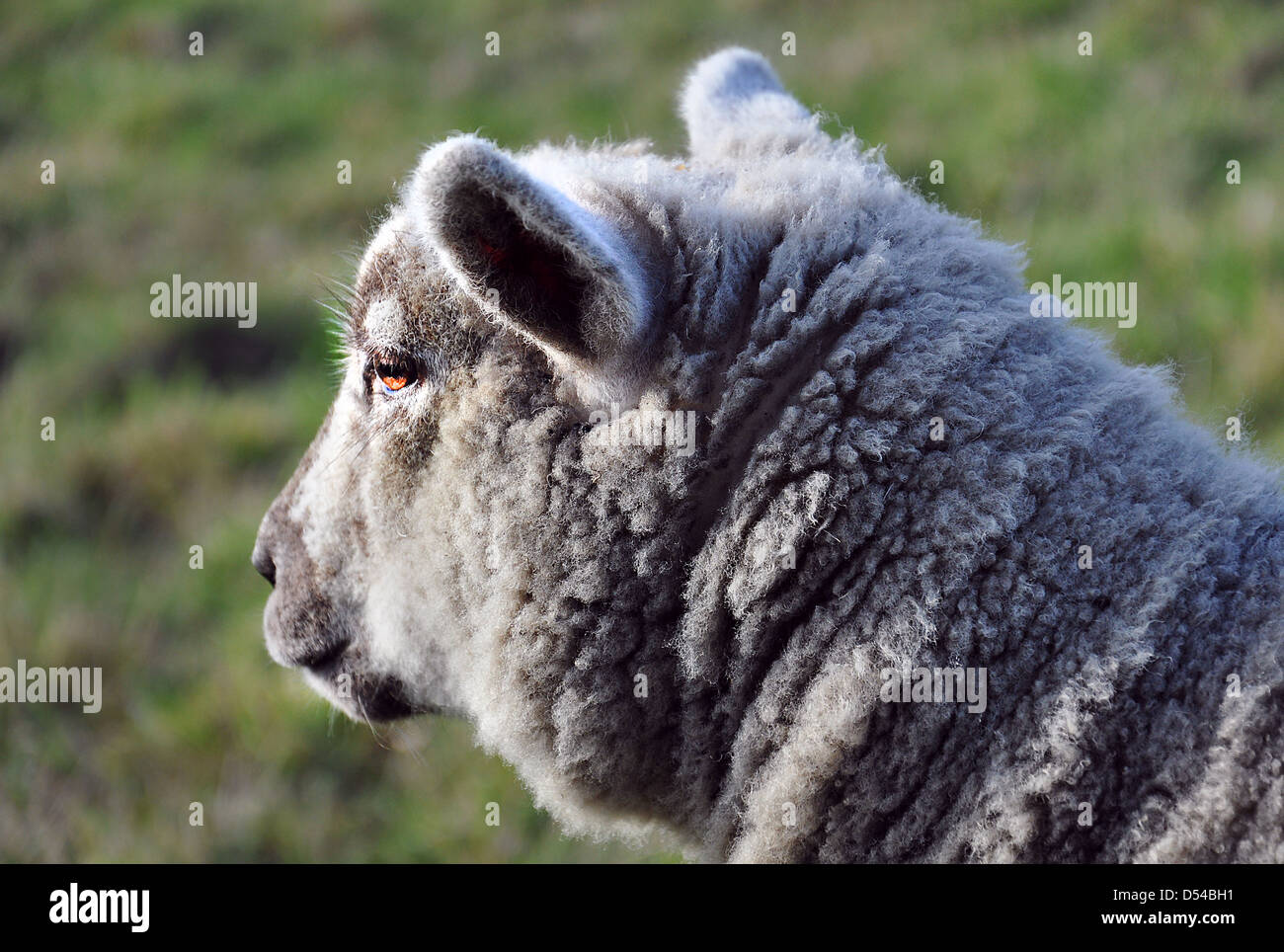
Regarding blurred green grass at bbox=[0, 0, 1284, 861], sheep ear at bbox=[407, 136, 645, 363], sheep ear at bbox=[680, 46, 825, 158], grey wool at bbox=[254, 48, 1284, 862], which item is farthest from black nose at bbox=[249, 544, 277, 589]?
sheep ear at bbox=[680, 46, 825, 158]

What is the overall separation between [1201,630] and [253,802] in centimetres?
379

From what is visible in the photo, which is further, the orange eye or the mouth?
the mouth

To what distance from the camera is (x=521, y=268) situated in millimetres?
2332

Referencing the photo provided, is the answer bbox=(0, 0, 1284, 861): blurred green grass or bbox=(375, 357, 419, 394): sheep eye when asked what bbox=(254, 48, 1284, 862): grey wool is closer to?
bbox=(375, 357, 419, 394): sheep eye

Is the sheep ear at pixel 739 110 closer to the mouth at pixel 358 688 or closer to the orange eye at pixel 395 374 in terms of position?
the orange eye at pixel 395 374

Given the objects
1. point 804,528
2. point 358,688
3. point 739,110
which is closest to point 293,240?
point 739,110

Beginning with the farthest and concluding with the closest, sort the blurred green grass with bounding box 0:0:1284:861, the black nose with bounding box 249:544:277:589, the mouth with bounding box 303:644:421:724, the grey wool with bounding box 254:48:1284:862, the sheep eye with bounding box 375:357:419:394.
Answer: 1. the blurred green grass with bounding box 0:0:1284:861
2. the black nose with bounding box 249:544:277:589
3. the mouth with bounding box 303:644:421:724
4. the sheep eye with bounding box 375:357:419:394
5. the grey wool with bounding box 254:48:1284:862

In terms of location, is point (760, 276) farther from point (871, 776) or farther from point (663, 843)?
point (663, 843)

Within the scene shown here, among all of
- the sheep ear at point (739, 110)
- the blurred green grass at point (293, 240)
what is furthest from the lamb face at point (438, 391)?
the blurred green grass at point (293, 240)

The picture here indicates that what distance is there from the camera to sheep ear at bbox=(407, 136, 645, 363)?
2.15m

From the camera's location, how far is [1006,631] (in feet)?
7.14

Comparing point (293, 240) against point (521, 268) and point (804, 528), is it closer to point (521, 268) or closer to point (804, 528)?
point (521, 268)

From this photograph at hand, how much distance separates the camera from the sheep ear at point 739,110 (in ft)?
9.91

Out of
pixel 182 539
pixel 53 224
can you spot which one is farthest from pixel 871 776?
pixel 53 224
